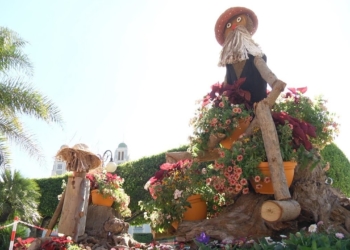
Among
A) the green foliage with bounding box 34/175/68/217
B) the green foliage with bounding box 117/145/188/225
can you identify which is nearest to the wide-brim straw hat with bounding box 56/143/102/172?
the green foliage with bounding box 117/145/188/225

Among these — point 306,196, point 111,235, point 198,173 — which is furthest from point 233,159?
point 111,235

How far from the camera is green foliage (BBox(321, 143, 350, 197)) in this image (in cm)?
1019

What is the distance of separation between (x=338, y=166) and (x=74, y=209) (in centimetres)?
822

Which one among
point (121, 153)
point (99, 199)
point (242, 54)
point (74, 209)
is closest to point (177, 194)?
point (242, 54)

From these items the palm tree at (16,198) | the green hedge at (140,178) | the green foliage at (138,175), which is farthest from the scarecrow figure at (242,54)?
the palm tree at (16,198)

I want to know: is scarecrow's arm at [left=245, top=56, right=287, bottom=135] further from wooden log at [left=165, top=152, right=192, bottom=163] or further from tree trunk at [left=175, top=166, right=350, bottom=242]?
wooden log at [left=165, top=152, right=192, bottom=163]

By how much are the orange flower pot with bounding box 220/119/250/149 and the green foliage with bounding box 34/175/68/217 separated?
10.5 m

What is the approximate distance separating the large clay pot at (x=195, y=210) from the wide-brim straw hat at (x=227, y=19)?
212cm

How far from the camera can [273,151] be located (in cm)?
338

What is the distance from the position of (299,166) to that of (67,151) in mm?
3587

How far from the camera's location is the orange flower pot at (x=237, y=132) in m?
3.80

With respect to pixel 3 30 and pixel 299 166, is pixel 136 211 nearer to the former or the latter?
pixel 3 30

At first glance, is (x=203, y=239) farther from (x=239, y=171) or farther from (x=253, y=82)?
(x=253, y=82)

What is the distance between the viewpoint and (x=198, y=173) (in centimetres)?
391
